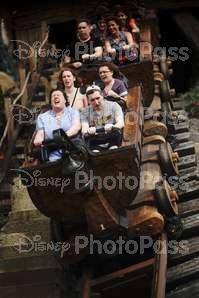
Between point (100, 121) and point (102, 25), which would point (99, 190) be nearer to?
point (100, 121)

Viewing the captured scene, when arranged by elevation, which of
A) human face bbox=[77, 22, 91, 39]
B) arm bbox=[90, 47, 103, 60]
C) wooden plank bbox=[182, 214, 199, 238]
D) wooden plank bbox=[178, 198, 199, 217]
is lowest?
wooden plank bbox=[182, 214, 199, 238]

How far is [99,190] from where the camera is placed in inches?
271

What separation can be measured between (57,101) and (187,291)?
2936mm

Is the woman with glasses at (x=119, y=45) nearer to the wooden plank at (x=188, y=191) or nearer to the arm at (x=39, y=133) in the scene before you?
the wooden plank at (x=188, y=191)

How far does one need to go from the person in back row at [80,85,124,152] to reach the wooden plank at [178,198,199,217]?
178 cm

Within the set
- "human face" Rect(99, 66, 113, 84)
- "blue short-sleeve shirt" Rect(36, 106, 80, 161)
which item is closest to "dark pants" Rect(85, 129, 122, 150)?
"blue short-sleeve shirt" Rect(36, 106, 80, 161)

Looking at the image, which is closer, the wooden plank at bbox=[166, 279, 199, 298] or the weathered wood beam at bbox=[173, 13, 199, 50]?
the wooden plank at bbox=[166, 279, 199, 298]

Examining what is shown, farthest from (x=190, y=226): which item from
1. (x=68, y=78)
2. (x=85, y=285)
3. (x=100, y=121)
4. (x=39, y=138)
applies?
Answer: (x=68, y=78)

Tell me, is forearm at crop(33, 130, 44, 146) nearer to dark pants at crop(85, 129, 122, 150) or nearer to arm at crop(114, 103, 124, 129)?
dark pants at crop(85, 129, 122, 150)

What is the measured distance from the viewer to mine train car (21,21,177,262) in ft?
21.9

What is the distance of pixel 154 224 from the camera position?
714cm

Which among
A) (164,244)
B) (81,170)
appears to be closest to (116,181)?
(81,170)

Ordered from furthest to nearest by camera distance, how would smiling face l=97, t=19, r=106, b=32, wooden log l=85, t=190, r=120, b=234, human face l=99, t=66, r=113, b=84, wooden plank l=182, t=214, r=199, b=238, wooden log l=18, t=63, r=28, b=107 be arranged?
1. smiling face l=97, t=19, r=106, b=32
2. wooden log l=18, t=63, r=28, b=107
3. human face l=99, t=66, r=113, b=84
4. wooden plank l=182, t=214, r=199, b=238
5. wooden log l=85, t=190, r=120, b=234

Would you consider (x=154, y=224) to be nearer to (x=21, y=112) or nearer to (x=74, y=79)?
(x=74, y=79)
